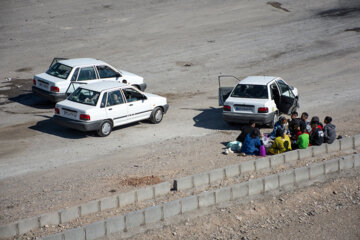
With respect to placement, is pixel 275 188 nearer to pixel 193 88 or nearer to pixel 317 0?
pixel 193 88

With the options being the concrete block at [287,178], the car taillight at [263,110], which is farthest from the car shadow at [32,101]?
the concrete block at [287,178]

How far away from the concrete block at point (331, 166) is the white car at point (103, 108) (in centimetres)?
615

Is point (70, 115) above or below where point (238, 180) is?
above

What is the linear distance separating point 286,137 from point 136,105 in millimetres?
5109

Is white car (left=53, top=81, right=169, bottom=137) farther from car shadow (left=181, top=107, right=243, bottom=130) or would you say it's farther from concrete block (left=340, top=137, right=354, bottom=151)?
concrete block (left=340, top=137, right=354, bottom=151)

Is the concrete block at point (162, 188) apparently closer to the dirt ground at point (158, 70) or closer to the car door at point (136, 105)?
the dirt ground at point (158, 70)

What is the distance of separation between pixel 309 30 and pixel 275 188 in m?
20.1

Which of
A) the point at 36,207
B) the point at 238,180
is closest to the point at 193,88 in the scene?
the point at 238,180

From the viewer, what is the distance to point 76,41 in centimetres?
2923

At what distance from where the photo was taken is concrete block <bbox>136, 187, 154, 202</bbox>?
11555mm

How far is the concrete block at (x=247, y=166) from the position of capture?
13124mm

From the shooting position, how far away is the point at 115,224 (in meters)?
10.4

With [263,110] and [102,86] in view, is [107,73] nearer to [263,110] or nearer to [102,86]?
[102,86]

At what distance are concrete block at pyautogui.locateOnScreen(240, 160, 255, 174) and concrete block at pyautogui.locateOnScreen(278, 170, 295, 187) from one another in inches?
31.0
